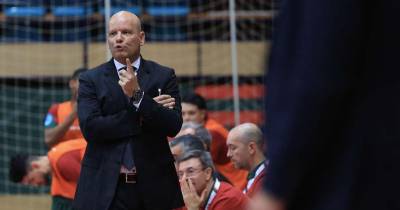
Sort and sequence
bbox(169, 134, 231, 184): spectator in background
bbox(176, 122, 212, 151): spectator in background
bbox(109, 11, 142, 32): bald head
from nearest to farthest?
bbox(109, 11, 142, 32): bald head < bbox(169, 134, 231, 184): spectator in background < bbox(176, 122, 212, 151): spectator in background

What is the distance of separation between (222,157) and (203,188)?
84.9 inches

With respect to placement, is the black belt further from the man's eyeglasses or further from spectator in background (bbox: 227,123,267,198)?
spectator in background (bbox: 227,123,267,198)

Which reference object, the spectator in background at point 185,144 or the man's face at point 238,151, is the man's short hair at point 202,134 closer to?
the spectator in background at point 185,144

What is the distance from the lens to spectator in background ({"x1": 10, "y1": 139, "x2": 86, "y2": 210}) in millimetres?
7598

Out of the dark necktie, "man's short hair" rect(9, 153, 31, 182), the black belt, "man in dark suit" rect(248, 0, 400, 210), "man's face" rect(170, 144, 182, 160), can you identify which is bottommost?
"man's short hair" rect(9, 153, 31, 182)

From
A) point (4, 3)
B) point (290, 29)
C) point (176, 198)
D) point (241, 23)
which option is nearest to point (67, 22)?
point (4, 3)

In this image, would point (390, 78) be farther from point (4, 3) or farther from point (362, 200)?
point (4, 3)

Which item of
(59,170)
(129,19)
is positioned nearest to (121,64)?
(129,19)

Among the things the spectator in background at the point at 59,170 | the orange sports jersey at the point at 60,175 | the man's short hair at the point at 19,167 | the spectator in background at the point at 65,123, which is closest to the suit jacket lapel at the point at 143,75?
the spectator in background at the point at 59,170

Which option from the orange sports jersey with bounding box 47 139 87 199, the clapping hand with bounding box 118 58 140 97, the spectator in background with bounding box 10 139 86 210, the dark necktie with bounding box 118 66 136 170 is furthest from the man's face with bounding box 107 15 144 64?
the orange sports jersey with bounding box 47 139 87 199

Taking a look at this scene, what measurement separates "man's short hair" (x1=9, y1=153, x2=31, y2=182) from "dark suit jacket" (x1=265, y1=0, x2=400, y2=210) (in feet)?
21.8

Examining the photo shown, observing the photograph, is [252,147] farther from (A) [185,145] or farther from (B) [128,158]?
(B) [128,158]

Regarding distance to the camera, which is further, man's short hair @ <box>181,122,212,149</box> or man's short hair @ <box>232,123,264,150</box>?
man's short hair @ <box>181,122,212,149</box>

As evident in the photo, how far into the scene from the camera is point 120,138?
193 inches
